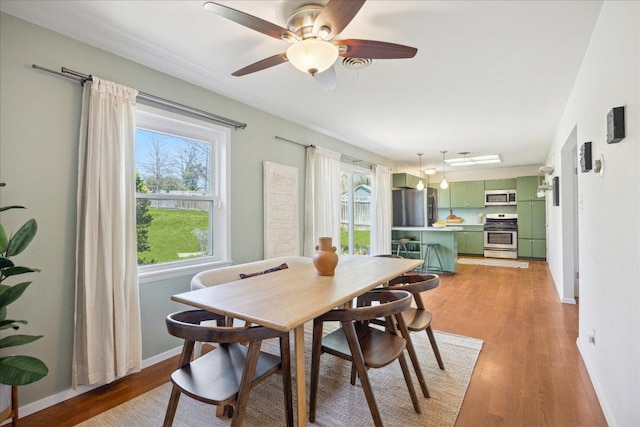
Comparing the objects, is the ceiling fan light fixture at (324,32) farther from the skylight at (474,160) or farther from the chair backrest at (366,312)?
the skylight at (474,160)

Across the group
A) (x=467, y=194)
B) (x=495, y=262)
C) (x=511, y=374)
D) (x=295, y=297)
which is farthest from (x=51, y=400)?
(x=467, y=194)

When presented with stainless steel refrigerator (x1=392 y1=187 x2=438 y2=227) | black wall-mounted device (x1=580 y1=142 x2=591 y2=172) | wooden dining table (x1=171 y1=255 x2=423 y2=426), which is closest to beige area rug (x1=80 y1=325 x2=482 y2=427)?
wooden dining table (x1=171 y1=255 x2=423 y2=426)

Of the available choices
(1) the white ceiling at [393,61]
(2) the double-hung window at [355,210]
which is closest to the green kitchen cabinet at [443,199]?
(2) the double-hung window at [355,210]

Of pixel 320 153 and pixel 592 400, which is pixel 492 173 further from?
pixel 592 400

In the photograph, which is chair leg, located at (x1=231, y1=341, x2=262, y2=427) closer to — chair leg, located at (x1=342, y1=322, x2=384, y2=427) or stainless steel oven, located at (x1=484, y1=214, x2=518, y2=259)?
chair leg, located at (x1=342, y1=322, x2=384, y2=427)

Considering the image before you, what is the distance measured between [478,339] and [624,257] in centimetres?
171

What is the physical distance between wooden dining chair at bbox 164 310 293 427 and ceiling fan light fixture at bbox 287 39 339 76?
1.38 m

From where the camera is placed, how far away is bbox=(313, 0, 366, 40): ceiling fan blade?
4.65 feet

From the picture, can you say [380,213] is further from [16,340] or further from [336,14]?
[16,340]

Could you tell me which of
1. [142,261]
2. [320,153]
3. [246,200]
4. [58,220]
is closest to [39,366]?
[58,220]

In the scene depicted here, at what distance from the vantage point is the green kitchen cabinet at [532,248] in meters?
7.43

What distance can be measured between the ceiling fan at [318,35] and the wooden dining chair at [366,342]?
1.33m

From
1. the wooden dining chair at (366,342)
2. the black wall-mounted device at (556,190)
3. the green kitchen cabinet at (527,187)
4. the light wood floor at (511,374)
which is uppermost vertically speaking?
the green kitchen cabinet at (527,187)

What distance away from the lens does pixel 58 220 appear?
200 centimetres
